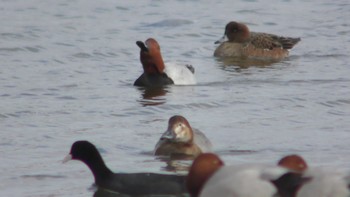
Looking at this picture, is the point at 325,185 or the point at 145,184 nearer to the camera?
the point at 325,185

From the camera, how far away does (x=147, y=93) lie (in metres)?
16.3

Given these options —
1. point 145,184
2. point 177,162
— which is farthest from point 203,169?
point 177,162

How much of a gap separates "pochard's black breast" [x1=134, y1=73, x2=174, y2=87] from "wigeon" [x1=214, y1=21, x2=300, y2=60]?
2.90m

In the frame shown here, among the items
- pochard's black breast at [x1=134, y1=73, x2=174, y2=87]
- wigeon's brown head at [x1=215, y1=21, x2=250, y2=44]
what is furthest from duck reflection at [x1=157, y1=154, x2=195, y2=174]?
wigeon's brown head at [x1=215, y1=21, x2=250, y2=44]

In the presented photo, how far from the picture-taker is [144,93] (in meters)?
16.3

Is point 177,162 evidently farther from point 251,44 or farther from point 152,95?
point 251,44

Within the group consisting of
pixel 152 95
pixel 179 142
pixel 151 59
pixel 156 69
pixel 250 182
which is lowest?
pixel 152 95

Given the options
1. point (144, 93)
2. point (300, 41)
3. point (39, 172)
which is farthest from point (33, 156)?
point (300, 41)

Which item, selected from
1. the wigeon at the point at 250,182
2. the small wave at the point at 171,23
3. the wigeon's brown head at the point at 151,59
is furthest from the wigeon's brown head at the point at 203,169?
the small wave at the point at 171,23

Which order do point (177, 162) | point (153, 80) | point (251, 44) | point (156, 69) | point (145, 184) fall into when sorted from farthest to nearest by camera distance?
point (251, 44) → point (156, 69) → point (153, 80) → point (177, 162) → point (145, 184)

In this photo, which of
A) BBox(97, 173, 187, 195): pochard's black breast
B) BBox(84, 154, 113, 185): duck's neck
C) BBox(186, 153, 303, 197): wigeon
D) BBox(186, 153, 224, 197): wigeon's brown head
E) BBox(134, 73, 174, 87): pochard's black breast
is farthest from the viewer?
BBox(134, 73, 174, 87): pochard's black breast

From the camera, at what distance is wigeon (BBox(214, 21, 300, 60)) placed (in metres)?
19.9

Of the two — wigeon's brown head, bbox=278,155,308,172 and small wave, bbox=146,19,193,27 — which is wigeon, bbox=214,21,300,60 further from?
wigeon's brown head, bbox=278,155,308,172

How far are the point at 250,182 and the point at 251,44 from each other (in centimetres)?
1238
